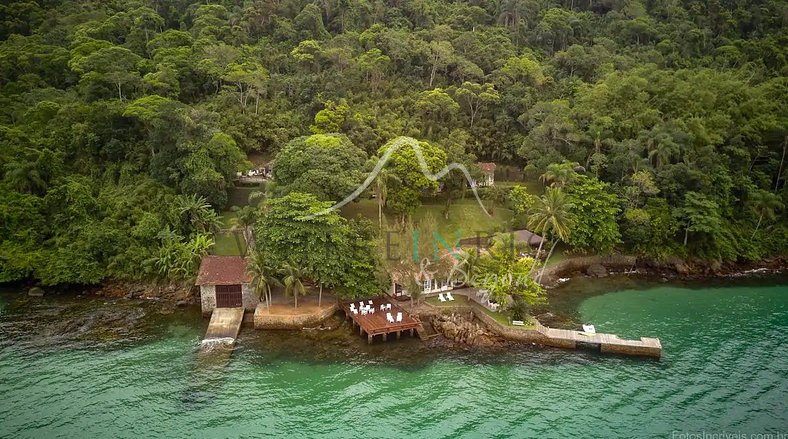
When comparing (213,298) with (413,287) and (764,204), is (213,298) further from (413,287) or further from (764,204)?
(764,204)

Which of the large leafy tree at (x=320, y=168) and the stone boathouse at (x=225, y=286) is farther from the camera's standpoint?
the large leafy tree at (x=320, y=168)

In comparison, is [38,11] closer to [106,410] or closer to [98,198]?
[98,198]

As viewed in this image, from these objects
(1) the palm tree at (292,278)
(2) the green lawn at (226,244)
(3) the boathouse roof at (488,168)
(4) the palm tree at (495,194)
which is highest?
(3) the boathouse roof at (488,168)

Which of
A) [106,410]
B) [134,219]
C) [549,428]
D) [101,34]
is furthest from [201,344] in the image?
[101,34]

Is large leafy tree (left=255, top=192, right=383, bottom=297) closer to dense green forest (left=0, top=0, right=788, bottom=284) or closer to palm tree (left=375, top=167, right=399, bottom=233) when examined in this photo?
dense green forest (left=0, top=0, right=788, bottom=284)

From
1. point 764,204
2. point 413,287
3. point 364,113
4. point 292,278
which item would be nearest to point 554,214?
point 413,287

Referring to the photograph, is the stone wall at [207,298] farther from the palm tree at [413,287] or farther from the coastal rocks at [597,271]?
the coastal rocks at [597,271]

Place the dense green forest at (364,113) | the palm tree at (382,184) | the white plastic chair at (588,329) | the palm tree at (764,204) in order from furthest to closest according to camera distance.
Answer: the palm tree at (764,204) < the dense green forest at (364,113) < the palm tree at (382,184) < the white plastic chair at (588,329)

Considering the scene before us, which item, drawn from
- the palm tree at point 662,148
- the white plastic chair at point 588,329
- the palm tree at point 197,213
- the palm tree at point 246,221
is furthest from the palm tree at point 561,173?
the palm tree at point 197,213
